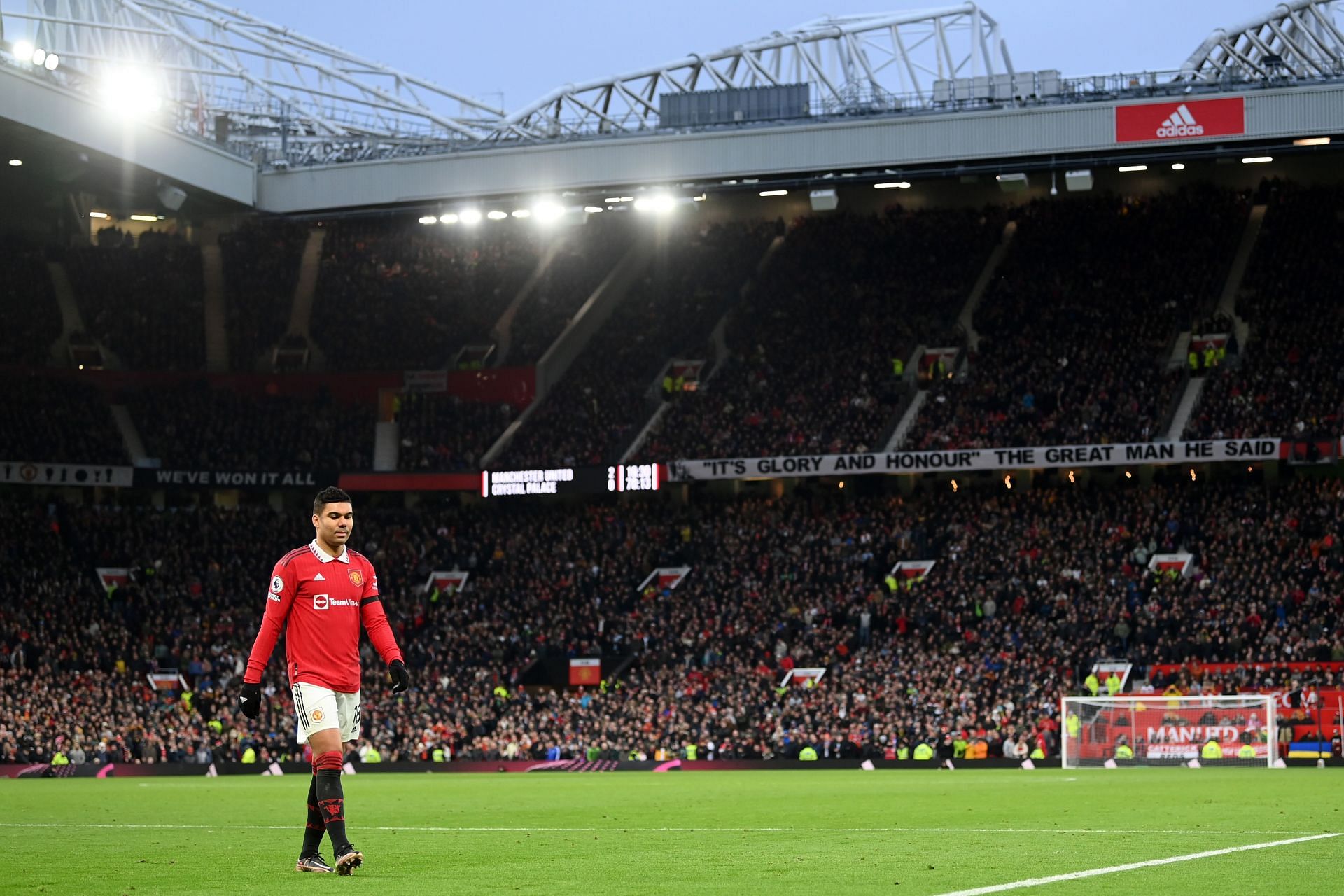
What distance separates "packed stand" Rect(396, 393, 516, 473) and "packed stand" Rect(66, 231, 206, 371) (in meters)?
8.66

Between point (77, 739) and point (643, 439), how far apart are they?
21.8 metres

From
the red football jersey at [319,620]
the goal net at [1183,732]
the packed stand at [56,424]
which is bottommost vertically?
the goal net at [1183,732]

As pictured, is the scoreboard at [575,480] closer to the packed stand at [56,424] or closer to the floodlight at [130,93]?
the packed stand at [56,424]

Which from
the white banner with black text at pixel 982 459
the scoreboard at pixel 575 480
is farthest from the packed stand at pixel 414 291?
the white banner with black text at pixel 982 459

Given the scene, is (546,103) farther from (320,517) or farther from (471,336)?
(320,517)

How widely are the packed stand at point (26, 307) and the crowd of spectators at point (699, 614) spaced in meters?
6.31

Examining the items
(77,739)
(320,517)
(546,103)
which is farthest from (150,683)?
(320,517)

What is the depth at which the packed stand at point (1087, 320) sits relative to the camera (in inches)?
2066

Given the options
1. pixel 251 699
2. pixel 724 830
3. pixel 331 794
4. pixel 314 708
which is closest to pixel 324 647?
pixel 314 708

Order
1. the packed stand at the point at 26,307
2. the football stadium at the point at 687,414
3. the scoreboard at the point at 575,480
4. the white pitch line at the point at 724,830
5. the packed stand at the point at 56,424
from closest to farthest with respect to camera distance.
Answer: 1. the white pitch line at the point at 724,830
2. the football stadium at the point at 687,414
3. the scoreboard at the point at 575,480
4. the packed stand at the point at 56,424
5. the packed stand at the point at 26,307

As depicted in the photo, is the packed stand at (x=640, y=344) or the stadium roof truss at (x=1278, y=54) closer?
the stadium roof truss at (x=1278, y=54)

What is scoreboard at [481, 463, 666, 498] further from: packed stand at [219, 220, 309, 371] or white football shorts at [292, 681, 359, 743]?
white football shorts at [292, 681, 359, 743]

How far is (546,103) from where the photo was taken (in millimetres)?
55781

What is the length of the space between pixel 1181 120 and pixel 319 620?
39788 millimetres
